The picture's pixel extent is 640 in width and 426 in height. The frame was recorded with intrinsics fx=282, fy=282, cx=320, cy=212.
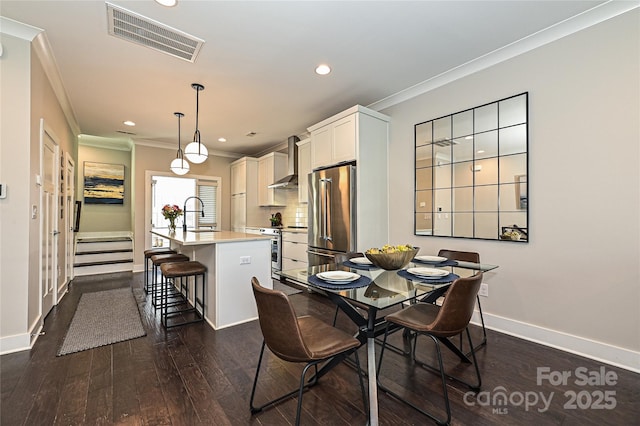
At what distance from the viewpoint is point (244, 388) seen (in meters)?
1.87

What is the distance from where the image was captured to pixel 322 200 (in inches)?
156

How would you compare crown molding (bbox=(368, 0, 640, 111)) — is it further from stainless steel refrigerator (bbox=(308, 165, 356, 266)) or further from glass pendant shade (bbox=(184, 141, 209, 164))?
glass pendant shade (bbox=(184, 141, 209, 164))

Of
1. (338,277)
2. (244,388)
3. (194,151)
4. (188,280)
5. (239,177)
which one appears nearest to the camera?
(338,277)

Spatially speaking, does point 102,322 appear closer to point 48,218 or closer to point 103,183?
point 48,218

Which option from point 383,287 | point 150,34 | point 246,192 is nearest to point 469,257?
point 383,287

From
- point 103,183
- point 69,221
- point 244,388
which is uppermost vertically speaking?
point 103,183

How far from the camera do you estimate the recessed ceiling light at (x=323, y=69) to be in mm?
2956

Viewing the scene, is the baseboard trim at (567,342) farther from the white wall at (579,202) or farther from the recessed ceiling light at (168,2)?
the recessed ceiling light at (168,2)

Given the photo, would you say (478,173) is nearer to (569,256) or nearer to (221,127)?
(569,256)

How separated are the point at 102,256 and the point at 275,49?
211 inches

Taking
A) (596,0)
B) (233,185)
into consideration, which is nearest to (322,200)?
(596,0)

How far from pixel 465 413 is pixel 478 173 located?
223 centimetres

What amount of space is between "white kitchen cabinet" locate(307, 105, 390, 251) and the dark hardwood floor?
1.47 metres

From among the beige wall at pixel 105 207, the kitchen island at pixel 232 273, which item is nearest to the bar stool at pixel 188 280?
the kitchen island at pixel 232 273
